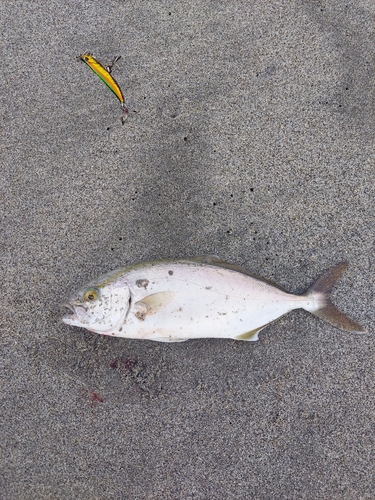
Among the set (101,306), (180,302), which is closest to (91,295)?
(101,306)

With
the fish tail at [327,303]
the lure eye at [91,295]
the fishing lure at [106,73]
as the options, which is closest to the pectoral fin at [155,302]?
the lure eye at [91,295]

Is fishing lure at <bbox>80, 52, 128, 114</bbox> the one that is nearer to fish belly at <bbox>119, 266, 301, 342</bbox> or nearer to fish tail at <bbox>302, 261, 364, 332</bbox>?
fish belly at <bbox>119, 266, 301, 342</bbox>

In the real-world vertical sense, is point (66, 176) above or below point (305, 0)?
below

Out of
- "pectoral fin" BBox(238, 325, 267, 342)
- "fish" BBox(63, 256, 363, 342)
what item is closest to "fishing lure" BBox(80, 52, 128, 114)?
"fish" BBox(63, 256, 363, 342)

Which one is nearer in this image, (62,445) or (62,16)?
(62,445)

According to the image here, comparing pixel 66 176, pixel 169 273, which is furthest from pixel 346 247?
pixel 66 176

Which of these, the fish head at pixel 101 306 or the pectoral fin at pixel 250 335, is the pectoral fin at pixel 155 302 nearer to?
the fish head at pixel 101 306

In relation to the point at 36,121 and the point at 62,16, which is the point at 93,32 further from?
the point at 36,121
